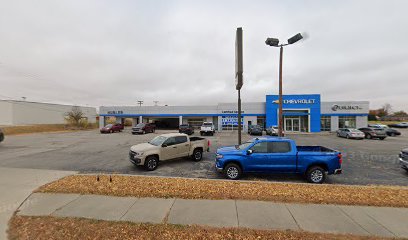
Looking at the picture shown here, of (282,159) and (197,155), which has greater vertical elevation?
(282,159)

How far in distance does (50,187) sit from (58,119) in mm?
65381

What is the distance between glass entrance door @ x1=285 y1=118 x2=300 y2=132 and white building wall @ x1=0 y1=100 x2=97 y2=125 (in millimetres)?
63630

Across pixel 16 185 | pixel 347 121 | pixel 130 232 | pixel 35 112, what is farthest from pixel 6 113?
pixel 347 121

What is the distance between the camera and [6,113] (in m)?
44.6

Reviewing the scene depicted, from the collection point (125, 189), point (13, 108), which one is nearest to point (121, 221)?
point (125, 189)

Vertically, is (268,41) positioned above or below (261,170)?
above

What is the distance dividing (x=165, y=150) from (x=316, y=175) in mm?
6485

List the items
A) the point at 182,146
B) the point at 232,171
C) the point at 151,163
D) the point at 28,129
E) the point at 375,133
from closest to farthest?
the point at 232,171 < the point at 151,163 < the point at 182,146 < the point at 375,133 < the point at 28,129

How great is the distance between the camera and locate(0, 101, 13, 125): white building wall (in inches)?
1745

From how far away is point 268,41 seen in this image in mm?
9852

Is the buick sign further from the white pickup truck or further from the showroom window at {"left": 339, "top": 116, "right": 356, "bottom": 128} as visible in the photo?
the white pickup truck

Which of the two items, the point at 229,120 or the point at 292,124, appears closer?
the point at 292,124

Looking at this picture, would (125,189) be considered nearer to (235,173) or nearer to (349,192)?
(235,173)

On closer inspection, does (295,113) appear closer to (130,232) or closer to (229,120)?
(229,120)
